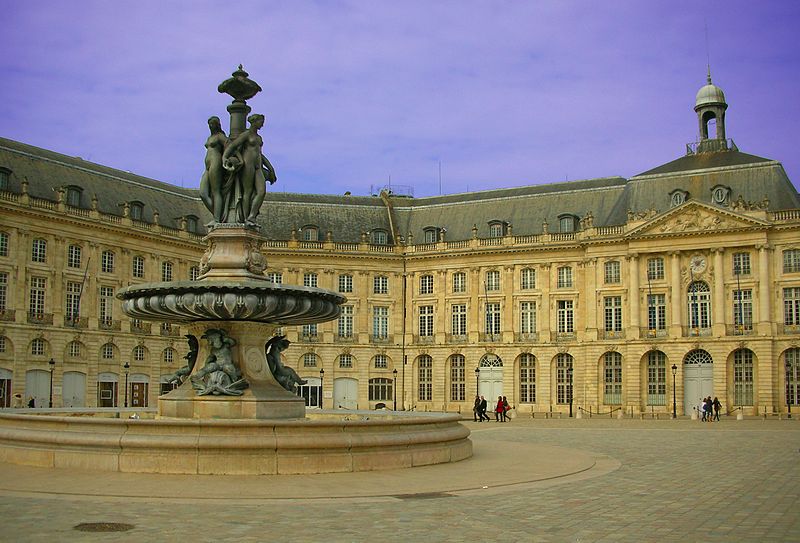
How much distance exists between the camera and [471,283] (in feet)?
233

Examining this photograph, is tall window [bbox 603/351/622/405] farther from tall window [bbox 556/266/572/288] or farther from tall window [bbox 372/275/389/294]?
tall window [bbox 372/275/389/294]

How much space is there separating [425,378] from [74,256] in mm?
27818

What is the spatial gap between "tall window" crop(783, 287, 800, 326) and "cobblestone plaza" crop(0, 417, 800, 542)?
43958 mm

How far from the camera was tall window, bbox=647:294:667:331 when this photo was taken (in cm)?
6469

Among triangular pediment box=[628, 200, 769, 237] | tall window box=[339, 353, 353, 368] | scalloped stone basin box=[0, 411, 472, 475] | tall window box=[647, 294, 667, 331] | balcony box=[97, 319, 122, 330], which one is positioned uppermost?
triangular pediment box=[628, 200, 769, 237]

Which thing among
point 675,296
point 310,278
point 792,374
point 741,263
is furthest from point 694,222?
point 310,278

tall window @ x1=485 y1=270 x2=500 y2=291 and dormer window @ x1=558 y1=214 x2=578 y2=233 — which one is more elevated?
dormer window @ x1=558 y1=214 x2=578 y2=233

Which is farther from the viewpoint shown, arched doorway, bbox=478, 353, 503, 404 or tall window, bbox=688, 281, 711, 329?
arched doorway, bbox=478, 353, 503, 404

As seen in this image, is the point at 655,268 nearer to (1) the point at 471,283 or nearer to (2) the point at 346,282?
(1) the point at 471,283

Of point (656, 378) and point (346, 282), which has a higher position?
point (346, 282)

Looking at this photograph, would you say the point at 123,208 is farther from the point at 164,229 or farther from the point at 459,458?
the point at 459,458

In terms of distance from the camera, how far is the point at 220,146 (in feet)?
70.1

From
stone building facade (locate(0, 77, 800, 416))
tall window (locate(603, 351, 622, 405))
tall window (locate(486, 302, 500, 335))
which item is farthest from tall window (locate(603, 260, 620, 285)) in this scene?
tall window (locate(486, 302, 500, 335))

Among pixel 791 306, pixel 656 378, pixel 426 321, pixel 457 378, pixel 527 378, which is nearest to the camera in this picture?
pixel 791 306
